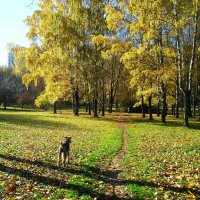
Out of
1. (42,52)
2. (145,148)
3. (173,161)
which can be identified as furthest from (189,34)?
(173,161)

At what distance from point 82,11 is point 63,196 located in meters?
8.13

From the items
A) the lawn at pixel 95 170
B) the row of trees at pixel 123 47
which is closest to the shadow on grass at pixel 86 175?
the lawn at pixel 95 170

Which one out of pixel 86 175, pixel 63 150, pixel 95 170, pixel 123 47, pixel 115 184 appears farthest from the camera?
pixel 123 47

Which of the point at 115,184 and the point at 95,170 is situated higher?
the point at 95,170

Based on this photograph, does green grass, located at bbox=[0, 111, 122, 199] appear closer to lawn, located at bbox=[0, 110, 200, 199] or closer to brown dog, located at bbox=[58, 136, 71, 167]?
lawn, located at bbox=[0, 110, 200, 199]

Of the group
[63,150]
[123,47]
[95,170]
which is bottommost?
[95,170]

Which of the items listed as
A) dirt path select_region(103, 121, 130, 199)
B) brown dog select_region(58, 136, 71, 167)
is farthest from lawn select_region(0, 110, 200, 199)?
brown dog select_region(58, 136, 71, 167)

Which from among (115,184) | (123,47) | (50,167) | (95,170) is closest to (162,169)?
(95,170)

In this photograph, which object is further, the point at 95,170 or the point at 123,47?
the point at 123,47

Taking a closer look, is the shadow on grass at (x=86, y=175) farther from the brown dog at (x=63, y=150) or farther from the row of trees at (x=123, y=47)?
the row of trees at (x=123, y=47)

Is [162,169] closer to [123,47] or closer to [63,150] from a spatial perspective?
[63,150]

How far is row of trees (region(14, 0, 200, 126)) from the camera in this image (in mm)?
27906

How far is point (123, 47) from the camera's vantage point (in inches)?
1341

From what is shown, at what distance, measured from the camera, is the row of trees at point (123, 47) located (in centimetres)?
2791
